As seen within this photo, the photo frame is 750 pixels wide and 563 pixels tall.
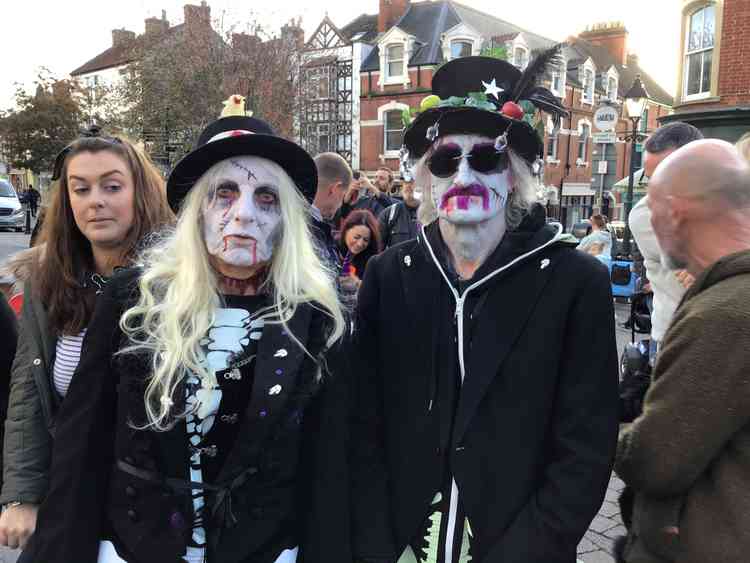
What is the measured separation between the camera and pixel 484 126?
1884mm

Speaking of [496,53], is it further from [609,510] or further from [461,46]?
[461,46]

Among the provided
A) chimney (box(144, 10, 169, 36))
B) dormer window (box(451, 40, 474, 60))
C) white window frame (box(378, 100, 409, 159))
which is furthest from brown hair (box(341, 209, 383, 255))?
dormer window (box(451, 40, 474, 60))

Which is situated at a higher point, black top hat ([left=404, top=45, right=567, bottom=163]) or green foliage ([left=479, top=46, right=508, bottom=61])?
green foliage ([left=479, top=46, right=508, bottom=61])

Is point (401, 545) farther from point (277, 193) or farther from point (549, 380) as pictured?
point (277, 193)

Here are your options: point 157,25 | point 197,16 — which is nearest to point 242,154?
point 197,16

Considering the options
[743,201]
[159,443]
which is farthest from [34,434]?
[743,201]

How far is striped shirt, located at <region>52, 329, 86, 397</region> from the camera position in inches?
81.6

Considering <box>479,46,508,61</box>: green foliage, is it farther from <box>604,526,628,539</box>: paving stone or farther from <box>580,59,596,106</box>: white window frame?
<box>580,59,596,106</box>: white window frame

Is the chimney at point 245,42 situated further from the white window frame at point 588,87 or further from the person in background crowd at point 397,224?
the white window frame at point 588,87

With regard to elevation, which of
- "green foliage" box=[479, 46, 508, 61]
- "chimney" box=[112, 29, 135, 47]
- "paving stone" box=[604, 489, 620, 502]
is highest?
"chimney" box=[112, 29, 135, 47]

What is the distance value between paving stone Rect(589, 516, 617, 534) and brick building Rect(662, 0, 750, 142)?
10.3 meters

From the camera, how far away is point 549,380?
1.69 m

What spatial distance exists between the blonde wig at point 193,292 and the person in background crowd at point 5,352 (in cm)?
75

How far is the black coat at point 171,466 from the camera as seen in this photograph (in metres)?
1.59
